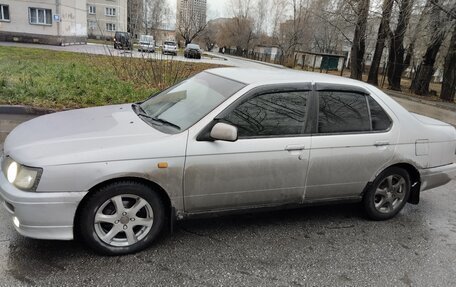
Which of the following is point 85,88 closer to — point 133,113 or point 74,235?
point 133,113

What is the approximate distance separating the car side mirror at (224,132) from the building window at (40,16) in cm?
3574

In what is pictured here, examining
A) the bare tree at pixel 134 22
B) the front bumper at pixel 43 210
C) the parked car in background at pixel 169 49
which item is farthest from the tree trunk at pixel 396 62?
the front bumper at pixel 43 210

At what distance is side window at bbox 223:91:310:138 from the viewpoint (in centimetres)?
346

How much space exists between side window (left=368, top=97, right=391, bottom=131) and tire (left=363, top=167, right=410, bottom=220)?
0.49 m

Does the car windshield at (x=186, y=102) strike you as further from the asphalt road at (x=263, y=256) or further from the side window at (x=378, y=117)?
the side window at (x=378, y=117)

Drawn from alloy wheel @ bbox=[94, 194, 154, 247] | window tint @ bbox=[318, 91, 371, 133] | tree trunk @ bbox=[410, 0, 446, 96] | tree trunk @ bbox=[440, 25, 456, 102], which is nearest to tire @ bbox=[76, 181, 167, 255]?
alloy wheel @ bbox=[94, 194, 154, 247]

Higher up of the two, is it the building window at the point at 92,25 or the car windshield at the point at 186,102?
the building window at the point at 92,25

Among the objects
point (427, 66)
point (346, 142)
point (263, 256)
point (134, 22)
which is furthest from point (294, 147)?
point (427, 66)

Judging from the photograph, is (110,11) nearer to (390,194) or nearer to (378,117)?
(378,117)

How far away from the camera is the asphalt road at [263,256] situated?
2932 millimetres

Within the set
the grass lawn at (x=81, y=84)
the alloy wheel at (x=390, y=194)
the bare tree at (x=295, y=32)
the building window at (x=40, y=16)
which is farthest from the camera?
the bare tree at (x=295, y=32)

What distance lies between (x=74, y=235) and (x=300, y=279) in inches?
75.8

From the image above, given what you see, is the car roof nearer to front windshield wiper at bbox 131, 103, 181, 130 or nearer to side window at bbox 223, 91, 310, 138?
side window at bbox 223, 91, 310, 138

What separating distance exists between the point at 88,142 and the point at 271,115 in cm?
168
